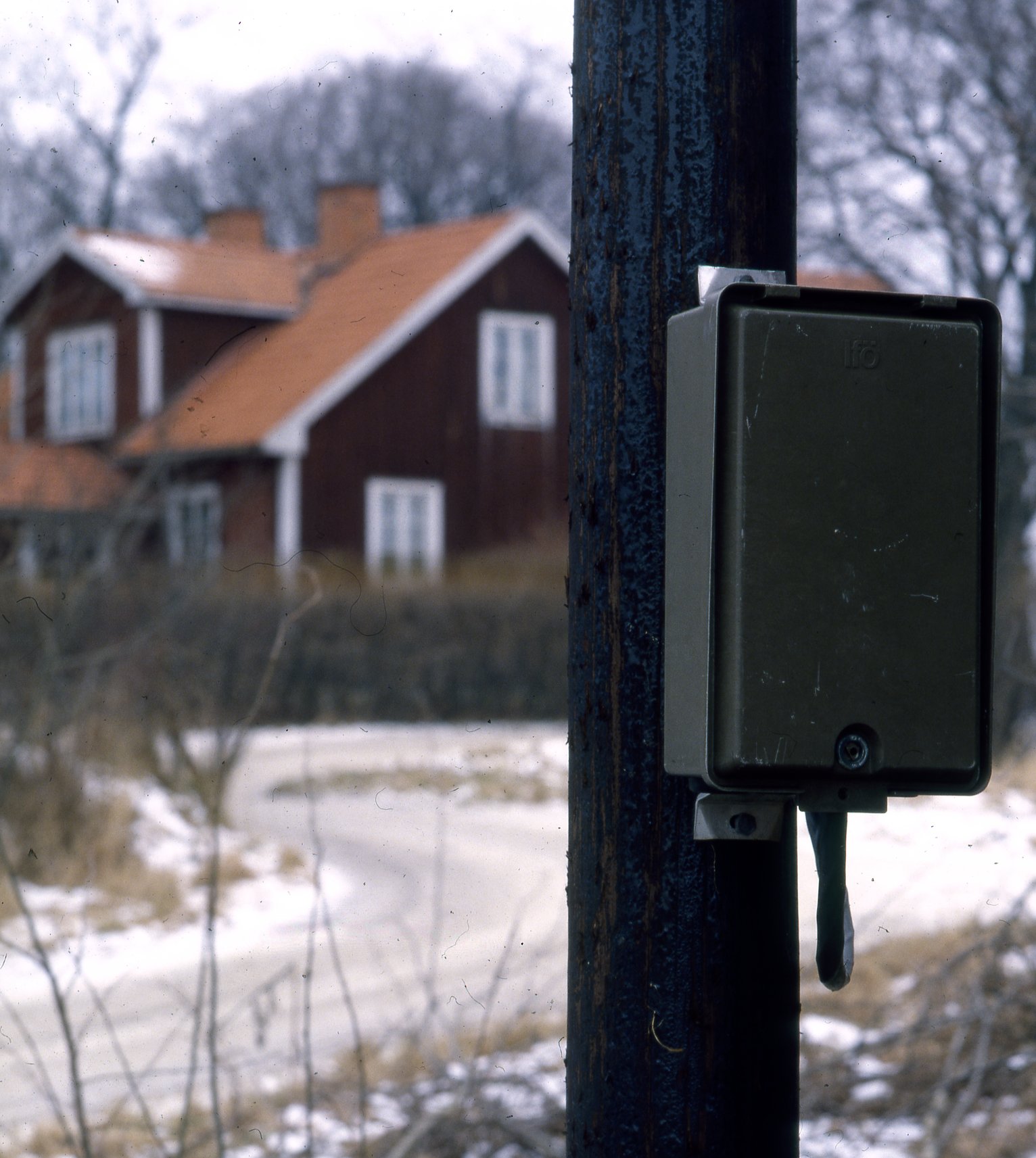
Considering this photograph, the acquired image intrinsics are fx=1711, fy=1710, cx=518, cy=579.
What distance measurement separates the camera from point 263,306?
717 inches

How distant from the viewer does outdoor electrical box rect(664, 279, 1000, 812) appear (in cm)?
143

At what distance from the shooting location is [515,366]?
19.5m

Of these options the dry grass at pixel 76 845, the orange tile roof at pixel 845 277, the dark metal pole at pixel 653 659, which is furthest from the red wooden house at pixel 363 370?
the dark metal pole at pixel 653 659

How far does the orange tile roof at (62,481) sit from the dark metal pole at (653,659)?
217 inches

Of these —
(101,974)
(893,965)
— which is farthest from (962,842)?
(101,974)

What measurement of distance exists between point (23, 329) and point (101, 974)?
108 inches

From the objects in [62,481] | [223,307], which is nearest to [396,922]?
[62,481]

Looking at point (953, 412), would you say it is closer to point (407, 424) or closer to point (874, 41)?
point (874, 41)

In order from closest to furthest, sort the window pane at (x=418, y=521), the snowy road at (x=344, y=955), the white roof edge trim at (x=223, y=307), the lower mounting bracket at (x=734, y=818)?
the lower mounting bracket at (x=734, y=818)
the snowy road at (x=344, y=955)
the white roof edge trim at (x=223, y=307)
the window pane at (x=418, y=521)

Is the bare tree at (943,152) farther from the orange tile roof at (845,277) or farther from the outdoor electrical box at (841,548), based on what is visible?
the outdoor electrical box at (841,548)

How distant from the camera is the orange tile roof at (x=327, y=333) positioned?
1809 cm

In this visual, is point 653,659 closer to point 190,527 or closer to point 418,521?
point 190,527

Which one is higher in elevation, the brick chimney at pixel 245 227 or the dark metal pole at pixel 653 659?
the brick chimney at pixel 245 227

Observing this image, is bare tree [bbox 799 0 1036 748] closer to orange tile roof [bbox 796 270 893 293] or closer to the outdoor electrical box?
orange tile roof [bbox 796 270 893 293]
